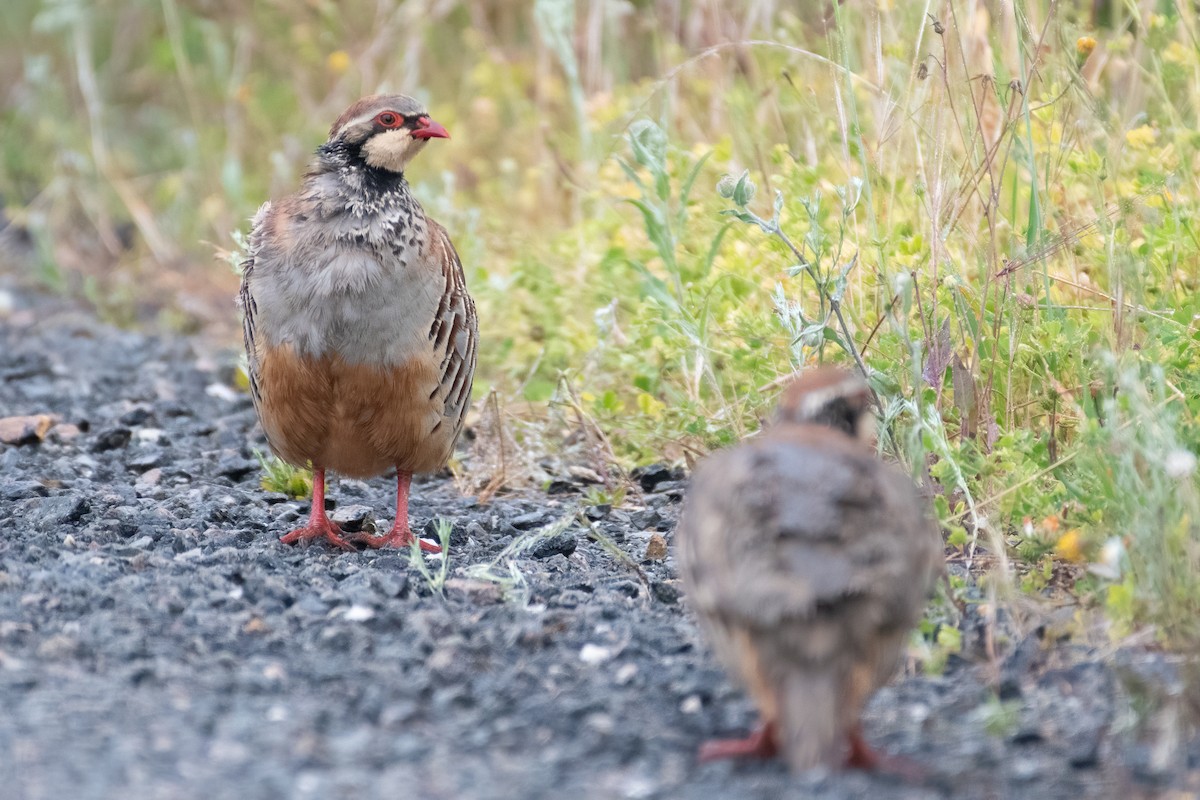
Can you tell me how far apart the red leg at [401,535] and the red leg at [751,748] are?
2.25 m

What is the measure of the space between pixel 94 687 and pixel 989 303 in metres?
3.21

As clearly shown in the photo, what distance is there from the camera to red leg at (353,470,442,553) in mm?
5586

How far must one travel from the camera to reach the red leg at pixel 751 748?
3393 millimetres

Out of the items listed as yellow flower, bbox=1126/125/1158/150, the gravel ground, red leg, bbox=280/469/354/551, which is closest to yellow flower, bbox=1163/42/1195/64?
yellow flower, bbox=1126/125/1158/150

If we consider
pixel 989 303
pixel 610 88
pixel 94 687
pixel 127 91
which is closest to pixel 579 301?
pixel 610 88

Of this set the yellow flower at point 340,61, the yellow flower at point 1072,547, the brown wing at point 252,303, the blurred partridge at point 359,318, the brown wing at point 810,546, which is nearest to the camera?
the brown wing at point 810,546

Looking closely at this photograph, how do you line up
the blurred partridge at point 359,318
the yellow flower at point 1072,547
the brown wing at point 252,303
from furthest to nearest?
the brown wing at point 252,303 → the blurred partridge at point 359,318 → the yellow flower at point 1072,547

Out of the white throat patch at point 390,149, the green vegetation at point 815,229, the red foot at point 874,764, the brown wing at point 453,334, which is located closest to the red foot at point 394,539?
the brown wing at point 453,334

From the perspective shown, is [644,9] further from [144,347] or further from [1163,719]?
[1163,719]

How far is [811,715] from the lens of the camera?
325cm

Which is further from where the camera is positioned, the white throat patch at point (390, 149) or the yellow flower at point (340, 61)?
the yellow flower at point (340, 61)

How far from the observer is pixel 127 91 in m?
13.6

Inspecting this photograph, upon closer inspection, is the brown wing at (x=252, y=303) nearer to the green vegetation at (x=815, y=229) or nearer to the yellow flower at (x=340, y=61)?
the green vegetation at (x=815, y=229)

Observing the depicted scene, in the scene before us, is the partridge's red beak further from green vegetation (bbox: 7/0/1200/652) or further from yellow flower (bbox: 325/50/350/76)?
yellow flower (bbox: 325/50/350/76)
